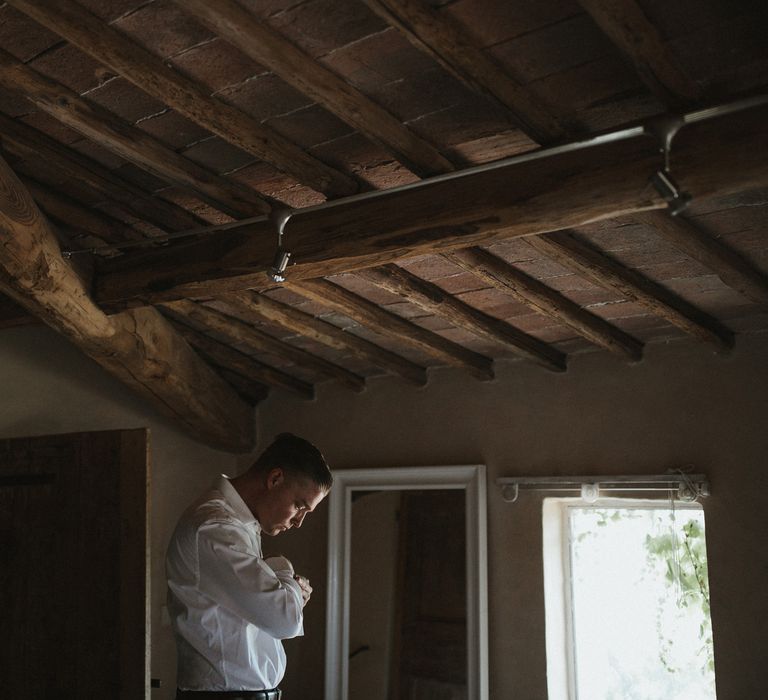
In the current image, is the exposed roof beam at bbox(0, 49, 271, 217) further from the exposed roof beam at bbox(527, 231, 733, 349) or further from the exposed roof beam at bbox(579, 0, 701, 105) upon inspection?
the exposed roof beam at bbox(579, 0, 701, 105)

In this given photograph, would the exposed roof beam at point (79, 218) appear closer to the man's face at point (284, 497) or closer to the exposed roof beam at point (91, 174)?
the exposed roof beam at point (91, 174)

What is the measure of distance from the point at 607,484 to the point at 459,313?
93 centimetres

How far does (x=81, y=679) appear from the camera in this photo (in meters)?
3.32

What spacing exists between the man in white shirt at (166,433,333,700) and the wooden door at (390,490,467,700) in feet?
4.21

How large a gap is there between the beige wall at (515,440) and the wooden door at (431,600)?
145mm

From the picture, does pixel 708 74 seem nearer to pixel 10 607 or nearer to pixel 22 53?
pixel 22 53

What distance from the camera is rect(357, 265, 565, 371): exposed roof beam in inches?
118

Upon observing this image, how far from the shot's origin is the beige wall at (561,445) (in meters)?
3.27

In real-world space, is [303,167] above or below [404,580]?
above

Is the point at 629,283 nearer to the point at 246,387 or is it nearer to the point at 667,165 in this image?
the point at 667,165

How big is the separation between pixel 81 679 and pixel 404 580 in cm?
140

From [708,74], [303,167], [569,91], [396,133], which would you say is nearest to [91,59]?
[303,167]

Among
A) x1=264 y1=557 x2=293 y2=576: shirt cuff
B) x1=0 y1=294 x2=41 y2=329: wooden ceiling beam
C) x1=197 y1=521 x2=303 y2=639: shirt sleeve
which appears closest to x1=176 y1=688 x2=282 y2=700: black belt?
x1=197 y1=521 x2=303 y2=639: shirt sleeve

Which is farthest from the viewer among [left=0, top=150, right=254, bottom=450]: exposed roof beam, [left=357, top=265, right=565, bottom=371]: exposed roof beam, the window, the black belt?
the window
